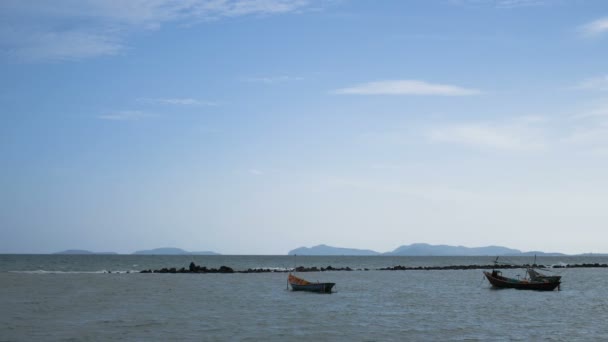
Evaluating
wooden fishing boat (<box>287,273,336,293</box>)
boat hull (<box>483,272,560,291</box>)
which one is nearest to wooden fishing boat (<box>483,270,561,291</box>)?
boat hull (<box>483,272,560,291</box>)

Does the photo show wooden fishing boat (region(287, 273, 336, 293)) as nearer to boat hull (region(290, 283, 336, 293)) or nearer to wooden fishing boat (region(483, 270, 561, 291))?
boat hull (region(290, 283, 336, 293))

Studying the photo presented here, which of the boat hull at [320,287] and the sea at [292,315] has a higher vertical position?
the boat hull at [320,287]

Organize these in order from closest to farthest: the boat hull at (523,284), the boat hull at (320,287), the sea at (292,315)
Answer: the sea at (292,315), the boat hull at (320,287), the boat hull at (523,284)

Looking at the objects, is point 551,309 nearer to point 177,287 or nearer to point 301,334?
point 301,334

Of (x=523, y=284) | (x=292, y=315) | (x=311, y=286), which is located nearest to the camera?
(x=292, y=315)

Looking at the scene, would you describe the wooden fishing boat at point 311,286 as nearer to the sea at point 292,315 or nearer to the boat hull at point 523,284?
the sea at point 292,315

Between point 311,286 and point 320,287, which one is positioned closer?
point 320,287

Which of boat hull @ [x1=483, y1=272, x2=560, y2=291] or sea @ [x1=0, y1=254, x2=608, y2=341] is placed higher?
boat hull @ [x1=483, y1=272, x2=560, y2=291]

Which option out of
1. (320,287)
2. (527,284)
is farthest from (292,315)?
(527,284)

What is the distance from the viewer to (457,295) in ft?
180

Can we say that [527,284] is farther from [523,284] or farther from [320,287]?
[320,287]

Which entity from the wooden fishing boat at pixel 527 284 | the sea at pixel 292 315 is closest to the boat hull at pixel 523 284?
the wooden fishing boat at pixel 527 284

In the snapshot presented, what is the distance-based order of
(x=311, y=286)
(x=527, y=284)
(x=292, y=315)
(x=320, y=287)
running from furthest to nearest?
(x=527, y=284) < (x=311, y=286) < (x=320, y=287) < (x=292, y=315)

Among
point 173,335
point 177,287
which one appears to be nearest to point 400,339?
point 173,335
